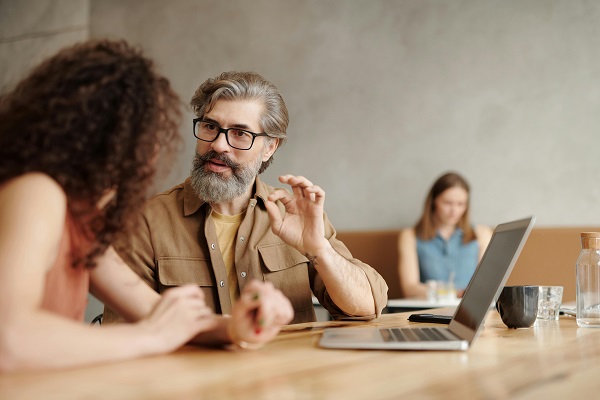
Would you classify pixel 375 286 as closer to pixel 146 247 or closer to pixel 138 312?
pixel 146 247

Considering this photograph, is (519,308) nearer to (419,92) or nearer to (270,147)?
(270,147)

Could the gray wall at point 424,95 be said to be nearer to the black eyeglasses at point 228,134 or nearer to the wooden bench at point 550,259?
the wooden bench at point 550,259

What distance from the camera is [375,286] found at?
200 centimetres

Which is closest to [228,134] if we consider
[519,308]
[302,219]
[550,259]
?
[302,219]

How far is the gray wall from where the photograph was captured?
4.23 m

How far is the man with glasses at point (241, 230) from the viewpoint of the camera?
1.96 m

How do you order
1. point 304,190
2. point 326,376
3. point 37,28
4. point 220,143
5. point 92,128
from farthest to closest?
point 37,28 → point 220,143 → point 304,190 → point 92,128 → point 326,376

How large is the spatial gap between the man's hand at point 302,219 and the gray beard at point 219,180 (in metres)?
0.23

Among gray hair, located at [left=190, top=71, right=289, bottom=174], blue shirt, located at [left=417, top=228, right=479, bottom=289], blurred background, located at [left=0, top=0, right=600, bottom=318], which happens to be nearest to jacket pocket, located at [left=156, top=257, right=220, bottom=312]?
gray hair, located at [left=190, top=71, right=289, bottom=174]

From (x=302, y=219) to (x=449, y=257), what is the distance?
8.62ft

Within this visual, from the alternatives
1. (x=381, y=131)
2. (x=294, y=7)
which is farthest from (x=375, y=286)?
(x=294, y=7)

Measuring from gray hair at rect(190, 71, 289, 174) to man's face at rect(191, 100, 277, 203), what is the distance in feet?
0.07

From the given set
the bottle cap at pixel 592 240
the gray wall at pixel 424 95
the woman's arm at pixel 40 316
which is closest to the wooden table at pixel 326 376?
the woman's arm at pixel 40 316

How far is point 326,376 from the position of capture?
0.96m
